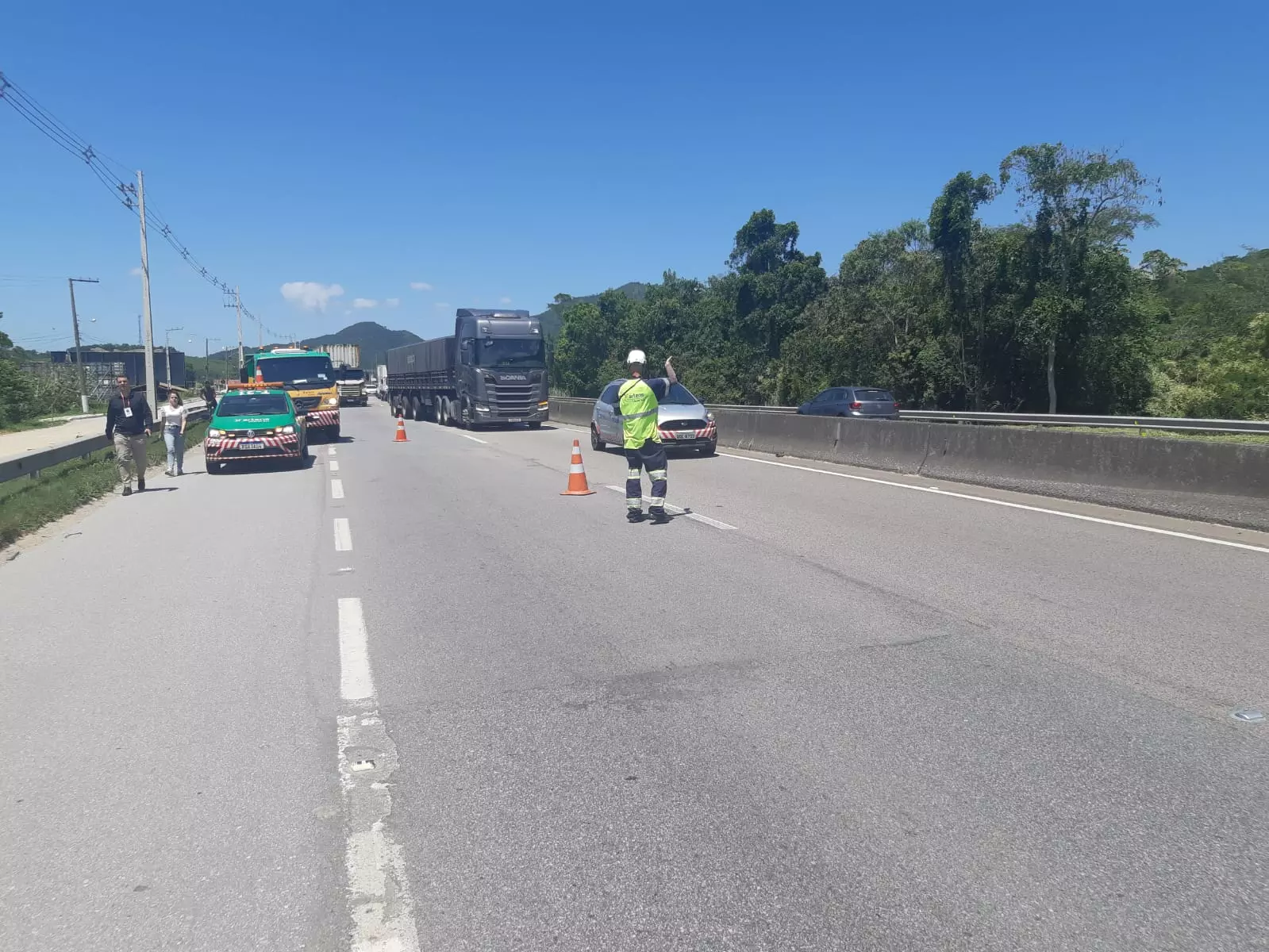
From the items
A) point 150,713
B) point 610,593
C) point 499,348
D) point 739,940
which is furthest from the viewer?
point 499,348

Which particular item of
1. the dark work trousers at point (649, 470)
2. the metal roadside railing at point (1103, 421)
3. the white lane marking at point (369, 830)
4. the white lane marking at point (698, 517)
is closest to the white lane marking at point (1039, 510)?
the white lane marking at point (698, 517)

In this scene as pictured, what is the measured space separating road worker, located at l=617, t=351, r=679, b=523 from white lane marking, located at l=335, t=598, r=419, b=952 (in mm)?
5720

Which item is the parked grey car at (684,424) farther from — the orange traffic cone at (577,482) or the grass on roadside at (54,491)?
the grass on roadside at (54,491)

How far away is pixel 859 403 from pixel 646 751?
1057 inches

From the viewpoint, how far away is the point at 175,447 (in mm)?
18828

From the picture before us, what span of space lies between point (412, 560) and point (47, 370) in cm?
7497

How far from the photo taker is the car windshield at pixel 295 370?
29.2 m

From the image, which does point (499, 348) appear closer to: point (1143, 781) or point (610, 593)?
point (610, 593)

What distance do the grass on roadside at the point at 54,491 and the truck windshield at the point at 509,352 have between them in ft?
36.7

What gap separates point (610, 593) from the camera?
778 cm

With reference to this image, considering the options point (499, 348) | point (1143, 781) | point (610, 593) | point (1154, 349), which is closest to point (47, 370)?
point (499, 348)

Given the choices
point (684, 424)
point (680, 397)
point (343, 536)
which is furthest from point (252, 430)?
point (343, 536)

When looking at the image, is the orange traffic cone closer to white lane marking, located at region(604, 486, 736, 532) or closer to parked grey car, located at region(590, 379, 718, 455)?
white lane marking, located at region(604, 486, 736, 532)

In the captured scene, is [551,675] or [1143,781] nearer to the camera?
[1143,781]
